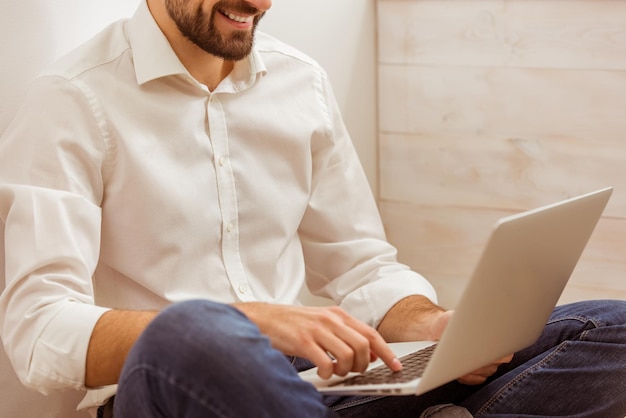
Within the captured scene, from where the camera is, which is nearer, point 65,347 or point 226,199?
point 65,347

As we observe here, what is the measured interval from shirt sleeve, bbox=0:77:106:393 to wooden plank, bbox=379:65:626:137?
3.64 ft

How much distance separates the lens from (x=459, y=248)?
7.48 feet

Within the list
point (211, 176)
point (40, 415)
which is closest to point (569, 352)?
point (211, 176)

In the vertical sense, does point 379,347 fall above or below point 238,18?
below

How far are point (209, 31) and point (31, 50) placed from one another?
25 cm

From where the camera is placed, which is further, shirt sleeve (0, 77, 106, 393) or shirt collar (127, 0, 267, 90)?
shirt collar (127, 0, 267, 90)

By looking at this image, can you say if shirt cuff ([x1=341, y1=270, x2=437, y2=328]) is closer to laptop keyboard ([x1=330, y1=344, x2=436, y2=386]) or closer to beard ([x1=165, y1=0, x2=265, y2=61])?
laptop keyboard ([x1=330, y1=344, x2=436, y2=386])

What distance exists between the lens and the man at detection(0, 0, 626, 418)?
983 mm

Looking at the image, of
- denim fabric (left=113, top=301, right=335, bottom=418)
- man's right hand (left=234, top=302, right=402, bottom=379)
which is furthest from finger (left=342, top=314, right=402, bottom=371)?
denim fabric (left=113, top=301, right=335, bottom=418)

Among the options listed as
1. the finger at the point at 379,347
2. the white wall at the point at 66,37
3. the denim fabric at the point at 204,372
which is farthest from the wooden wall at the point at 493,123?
the denim fabric at the point at 204,372

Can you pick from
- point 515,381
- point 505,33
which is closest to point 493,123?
point 505,33

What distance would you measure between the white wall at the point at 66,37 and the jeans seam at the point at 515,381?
0.62 meters

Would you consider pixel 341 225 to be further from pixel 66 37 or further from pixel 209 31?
pixel 66 37

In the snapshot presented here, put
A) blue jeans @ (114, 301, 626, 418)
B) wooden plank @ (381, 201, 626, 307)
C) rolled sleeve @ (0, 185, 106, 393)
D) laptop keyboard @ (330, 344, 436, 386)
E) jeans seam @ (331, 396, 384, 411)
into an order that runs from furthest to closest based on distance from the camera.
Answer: wooden plank @ (381, 201, 626, 307)
jeans seam @ (331, 396, 384, 411)
rolled sleeve @ (0, 185, 106, 393)
laptop keyboard @ (330, 344, 436, 386)
blue jeans @ (114, 301, 626, 418)
